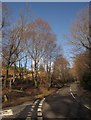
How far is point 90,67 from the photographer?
3525cm

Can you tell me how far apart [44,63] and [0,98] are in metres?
29.6

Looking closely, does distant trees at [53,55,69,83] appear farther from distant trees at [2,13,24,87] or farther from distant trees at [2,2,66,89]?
distant trees at [2,13,24,87]

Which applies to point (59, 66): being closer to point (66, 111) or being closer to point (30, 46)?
point (30, 46)

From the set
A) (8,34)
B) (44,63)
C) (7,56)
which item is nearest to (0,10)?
(8,34)

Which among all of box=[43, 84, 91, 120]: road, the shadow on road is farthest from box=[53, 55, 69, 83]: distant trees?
the shadow on road

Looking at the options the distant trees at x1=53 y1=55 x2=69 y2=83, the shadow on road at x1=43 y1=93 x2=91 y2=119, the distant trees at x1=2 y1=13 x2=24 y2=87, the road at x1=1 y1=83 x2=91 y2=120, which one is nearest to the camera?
the road at x1=1 y1=83 x2=91 y2=120

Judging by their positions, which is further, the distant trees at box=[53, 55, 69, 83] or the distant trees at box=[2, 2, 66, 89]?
the distant trees at box=[53, 55, 69, 83]

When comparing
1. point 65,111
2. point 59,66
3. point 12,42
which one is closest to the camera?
point 65,111

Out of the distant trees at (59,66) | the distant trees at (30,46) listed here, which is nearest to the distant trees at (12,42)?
the distant trees at (30,46)

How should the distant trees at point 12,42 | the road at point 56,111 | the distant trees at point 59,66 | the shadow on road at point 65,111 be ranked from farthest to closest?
the distant trees at point 59,66, the distant trees at point 12,42, the shadow on road at point 65,111, the road at point 56,111

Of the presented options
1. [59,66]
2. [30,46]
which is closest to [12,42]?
[30,46]

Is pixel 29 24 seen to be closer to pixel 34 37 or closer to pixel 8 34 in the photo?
pixel 8 34

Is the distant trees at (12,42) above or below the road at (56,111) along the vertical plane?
above

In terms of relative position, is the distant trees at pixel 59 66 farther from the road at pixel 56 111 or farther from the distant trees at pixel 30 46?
the road at pixel 56 111
